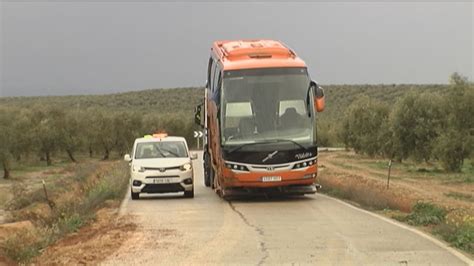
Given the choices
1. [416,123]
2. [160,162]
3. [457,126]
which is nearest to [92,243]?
[160,162]

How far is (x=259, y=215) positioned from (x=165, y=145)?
23.7ft

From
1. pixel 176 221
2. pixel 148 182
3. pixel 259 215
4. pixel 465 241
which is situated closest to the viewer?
pixel 465 241

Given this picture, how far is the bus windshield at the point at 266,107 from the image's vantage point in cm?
2030

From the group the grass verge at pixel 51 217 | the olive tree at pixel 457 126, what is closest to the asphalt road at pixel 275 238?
the grass verge at pixel 51 217

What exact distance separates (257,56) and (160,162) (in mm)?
4318

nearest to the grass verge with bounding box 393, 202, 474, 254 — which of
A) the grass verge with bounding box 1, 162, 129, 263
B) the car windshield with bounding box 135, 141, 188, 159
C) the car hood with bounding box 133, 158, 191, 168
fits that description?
the grass verge with bounding box 1, 162, 129, 263

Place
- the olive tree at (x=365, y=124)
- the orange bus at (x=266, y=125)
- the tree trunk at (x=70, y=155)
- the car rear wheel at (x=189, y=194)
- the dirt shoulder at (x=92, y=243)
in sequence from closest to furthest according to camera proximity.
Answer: the dirt shoulder at (x=92, y=243), the orange bus at (x=266, y=125), the car rear wheel at (x=189, y=194), the olive tree at (x=365, y=124), the tree trunk at (x=70, y=155)

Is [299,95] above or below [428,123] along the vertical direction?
above

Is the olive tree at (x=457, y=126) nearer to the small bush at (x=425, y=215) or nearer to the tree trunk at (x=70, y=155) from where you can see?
the small bush at (x=425, y=215)

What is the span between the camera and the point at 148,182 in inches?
880

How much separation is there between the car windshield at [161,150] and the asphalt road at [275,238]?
12.3 ft

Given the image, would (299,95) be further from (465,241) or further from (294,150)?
(465,241)

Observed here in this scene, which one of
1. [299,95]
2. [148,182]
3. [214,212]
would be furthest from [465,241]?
[148,182]

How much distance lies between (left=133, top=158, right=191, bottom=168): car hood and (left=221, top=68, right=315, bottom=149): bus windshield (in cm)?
278
